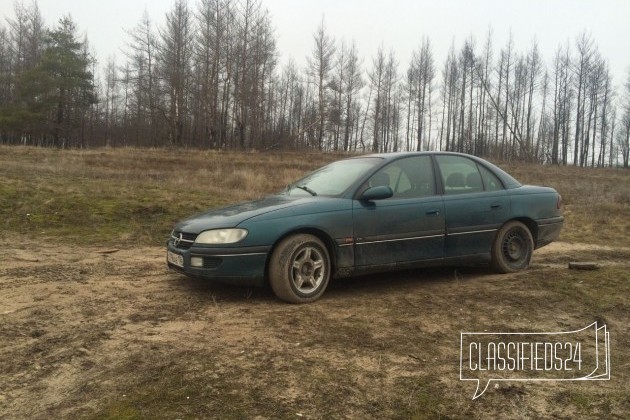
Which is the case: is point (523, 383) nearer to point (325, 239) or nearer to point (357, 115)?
point (325, 239)

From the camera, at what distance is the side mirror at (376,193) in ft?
15.4

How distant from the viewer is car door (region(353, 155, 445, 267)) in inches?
184

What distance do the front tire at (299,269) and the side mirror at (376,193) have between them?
2.16ft

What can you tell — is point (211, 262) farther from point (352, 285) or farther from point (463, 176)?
point (463, 176)

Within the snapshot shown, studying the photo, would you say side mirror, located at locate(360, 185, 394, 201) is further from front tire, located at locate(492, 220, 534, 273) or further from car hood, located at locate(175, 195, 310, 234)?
front tire, located at locate(492, 220, 534, 273)

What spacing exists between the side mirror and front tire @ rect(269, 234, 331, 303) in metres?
0.66

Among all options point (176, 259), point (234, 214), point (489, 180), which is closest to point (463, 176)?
point (489, 180)

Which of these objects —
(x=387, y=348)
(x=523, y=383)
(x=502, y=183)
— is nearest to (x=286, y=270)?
(x=387, y=348)

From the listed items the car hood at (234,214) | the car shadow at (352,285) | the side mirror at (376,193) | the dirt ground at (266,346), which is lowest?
the dirt ground at (266,346)

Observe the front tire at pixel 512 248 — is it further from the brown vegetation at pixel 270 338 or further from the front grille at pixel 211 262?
the front grille at pixel 211 262

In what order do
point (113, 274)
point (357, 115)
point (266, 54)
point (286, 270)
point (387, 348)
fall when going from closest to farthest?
point (387, 348) → point (286, 270) → point (113, 274) → point (266, 54) → point (357, 115)

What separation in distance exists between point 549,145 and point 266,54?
39959mm

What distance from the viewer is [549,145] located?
6016 centimetres

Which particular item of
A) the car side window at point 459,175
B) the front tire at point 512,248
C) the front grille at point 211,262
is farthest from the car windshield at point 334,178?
the front tire at point 512,248
